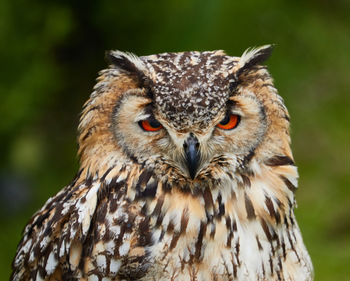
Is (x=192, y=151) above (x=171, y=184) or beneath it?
above

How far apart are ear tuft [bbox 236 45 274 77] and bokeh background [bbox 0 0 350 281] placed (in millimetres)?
2085

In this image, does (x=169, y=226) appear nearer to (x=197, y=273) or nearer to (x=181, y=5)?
(x=197, y=273)

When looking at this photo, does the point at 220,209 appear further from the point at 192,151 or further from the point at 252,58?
the point at 252,58

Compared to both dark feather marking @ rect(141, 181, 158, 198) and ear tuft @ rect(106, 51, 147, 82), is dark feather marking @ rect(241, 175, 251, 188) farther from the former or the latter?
ear tuft @ rect(106, 51, 147, 82)

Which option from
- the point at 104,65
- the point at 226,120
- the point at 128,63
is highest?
the point at 104,65

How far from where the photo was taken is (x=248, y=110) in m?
1.95

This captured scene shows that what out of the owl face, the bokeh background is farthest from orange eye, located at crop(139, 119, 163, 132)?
the bokeh background

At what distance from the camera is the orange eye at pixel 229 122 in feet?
6.29

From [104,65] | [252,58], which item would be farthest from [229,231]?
[104,65]

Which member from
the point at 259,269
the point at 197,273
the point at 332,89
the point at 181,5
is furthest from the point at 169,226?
the point at 332,89

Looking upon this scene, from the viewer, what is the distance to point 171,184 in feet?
6.64

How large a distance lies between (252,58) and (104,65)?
271 centimetres

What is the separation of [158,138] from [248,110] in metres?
0.27

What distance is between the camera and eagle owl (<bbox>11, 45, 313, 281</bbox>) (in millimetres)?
1926
